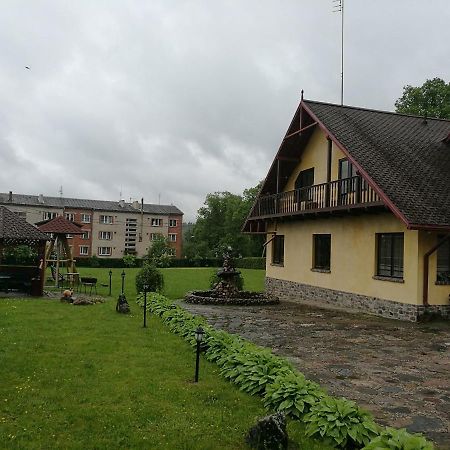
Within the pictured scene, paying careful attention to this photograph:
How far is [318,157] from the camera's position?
20188mm

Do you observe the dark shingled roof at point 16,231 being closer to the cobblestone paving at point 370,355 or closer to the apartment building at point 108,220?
the cobblestone paving at point 370,355

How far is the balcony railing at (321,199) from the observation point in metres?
15.2

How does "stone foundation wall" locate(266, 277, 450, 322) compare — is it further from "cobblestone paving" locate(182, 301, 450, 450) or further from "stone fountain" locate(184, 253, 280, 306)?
"stone fountain" locate(184, 253, 280, 306)

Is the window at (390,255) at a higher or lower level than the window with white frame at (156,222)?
lower

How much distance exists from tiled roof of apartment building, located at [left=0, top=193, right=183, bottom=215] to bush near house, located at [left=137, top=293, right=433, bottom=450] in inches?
2406

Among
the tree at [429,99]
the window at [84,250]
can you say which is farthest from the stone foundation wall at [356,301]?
the window at [84,250]

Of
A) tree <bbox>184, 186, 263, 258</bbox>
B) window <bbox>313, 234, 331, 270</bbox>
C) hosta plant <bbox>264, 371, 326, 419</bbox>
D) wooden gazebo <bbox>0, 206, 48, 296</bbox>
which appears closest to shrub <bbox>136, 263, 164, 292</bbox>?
wooden gazebo <bbox>0, 206, 48, 296</bbox>

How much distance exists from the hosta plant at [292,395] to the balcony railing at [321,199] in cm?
877

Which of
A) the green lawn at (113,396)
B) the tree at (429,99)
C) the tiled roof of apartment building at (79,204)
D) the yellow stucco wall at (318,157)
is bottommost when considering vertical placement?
the green lawn at (113,396)

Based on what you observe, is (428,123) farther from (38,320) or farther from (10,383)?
(10,383)

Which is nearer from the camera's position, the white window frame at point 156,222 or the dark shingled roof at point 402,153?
the dark shingled roof at point 402,153

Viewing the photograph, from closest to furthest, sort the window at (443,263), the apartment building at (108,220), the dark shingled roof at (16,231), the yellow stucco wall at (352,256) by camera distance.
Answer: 1. the yellow stucco wall at (352,256)
2. the window at (443,263)
3. the dark shingled roof at (16,231)
4. the apartment building at (108,220)

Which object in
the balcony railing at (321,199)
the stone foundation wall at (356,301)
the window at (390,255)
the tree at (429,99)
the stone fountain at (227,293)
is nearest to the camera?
the stone foundation wall at (356,301)

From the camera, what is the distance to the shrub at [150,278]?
19812 mm
